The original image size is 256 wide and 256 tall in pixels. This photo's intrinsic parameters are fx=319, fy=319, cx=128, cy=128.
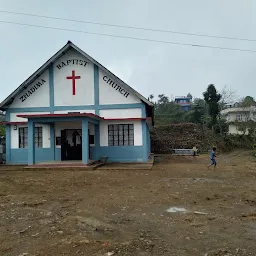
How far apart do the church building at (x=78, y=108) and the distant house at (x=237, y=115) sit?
26.3 m

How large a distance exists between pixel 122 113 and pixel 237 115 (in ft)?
130

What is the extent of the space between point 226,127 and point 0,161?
30.3 m

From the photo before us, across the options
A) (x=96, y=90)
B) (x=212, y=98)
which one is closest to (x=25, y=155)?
(x=96, y=90)

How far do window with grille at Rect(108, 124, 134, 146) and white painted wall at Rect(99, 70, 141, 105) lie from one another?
55.8 inches

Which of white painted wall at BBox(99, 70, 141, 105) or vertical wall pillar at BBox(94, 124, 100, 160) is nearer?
white painted wall at BBox(99, 70, 141, 105)

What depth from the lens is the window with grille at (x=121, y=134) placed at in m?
18.6

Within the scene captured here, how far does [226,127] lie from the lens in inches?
1646

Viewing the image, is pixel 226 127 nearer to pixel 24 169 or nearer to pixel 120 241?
pixel 24 169

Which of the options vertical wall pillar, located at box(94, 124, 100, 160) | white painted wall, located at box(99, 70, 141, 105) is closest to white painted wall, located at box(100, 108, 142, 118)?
white painted wall, located at box(99, 70, 141, 105)

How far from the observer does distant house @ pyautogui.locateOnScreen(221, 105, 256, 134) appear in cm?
4303

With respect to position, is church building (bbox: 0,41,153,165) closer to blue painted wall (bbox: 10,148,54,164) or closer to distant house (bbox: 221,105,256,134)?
blue painted wall (bbox: 10,148,54,164)

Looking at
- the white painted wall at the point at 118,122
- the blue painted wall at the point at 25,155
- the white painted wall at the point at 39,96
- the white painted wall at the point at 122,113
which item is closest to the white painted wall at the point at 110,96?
the white painted wall at the point at 122,113

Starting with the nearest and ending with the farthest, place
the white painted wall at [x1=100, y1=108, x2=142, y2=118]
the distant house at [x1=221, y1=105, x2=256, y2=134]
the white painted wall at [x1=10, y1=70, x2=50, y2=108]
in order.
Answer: the white painted wall at [x1=100, y1=108, x2=142, y2=118], the white painted wall at [x1=10, y1=70, x2=50, y2=108], the distant house at [x1=221, y1=105, x2=256, y2=134]

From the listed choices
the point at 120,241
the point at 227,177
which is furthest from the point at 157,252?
the point at 227,177
